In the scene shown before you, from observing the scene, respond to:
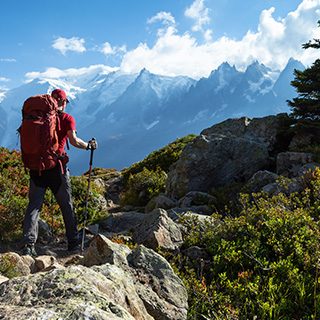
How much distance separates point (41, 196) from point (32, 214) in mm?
406

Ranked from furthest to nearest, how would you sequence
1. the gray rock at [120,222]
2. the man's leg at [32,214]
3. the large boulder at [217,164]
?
the large boulder at [217,164]
the gray rock at [120,222]
the man's leg at [32,214]

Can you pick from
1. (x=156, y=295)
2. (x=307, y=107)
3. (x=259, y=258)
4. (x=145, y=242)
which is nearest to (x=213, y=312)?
(x=156, y=295)

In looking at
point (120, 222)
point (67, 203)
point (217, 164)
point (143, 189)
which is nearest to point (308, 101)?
point (217, 164)

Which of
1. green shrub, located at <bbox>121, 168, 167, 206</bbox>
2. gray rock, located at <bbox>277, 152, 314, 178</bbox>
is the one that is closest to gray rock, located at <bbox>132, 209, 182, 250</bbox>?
gray rock, located at <bbox>277, 152, 314, 178</bbox>

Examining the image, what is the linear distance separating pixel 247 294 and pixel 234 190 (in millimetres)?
5594

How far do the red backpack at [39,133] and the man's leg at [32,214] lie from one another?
0.47m

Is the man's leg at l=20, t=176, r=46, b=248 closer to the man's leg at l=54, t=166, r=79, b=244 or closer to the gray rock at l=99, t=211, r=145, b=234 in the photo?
the man's leg at l=54, t=166, r=79, b=244

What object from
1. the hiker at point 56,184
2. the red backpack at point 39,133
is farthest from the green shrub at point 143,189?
the red backpack at point 39,133

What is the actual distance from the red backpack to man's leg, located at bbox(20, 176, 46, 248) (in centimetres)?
47

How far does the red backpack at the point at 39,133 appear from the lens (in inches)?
201

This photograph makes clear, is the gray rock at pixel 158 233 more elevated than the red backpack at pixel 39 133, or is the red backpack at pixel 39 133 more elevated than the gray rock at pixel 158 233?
the red backpack at pixel 39 133

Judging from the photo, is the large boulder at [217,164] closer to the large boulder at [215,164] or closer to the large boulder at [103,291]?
the large boulder at [215,164]

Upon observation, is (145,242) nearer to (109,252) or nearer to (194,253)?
(194,253)

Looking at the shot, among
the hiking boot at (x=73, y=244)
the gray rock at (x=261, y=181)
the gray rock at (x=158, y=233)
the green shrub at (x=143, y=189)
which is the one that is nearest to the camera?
the gray rock at (x=158, y=233)
